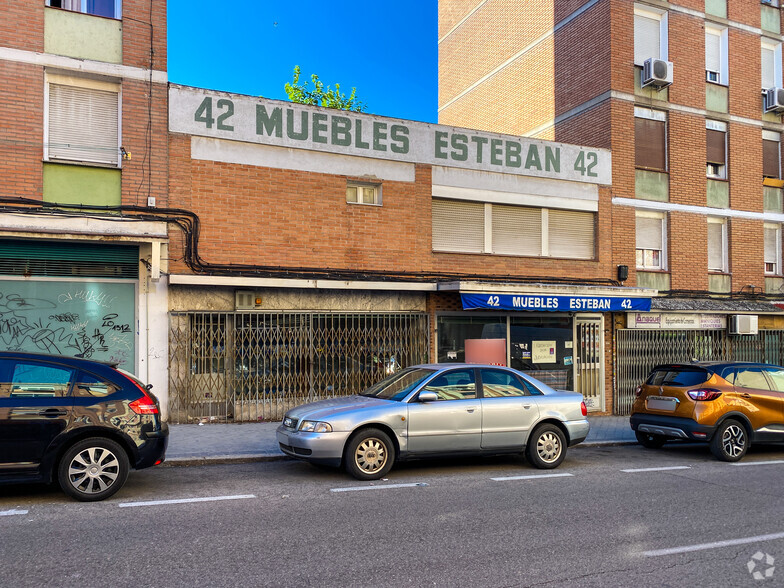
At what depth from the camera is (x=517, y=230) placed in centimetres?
1680

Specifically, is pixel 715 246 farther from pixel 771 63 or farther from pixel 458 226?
pixel 458 226

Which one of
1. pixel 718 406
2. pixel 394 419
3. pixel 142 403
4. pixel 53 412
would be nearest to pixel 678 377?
pixel 718 406

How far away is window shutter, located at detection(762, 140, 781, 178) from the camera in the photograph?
2034 centimetres

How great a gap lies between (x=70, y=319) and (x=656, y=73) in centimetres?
1496

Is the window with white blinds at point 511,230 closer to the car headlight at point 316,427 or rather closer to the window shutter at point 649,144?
the window shutter at point 649,144

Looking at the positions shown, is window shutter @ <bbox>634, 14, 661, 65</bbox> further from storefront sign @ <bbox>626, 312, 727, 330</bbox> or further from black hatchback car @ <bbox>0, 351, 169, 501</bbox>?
black hatchback car @ <bbox>0, 351, 169, 501</bbox>

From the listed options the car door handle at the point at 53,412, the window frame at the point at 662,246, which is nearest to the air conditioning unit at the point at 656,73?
the window frame at the point at 662,246

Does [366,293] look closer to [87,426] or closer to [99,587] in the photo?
[87,426]

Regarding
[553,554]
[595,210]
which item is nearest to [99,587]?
[553,554]

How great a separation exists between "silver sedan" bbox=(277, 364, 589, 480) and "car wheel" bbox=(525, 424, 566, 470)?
0.01 m

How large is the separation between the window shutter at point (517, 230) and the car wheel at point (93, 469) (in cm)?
1097

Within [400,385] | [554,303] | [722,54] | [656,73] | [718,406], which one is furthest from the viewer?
Result: [722,54]

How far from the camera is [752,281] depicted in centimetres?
1975

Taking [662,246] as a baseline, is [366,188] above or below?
above
